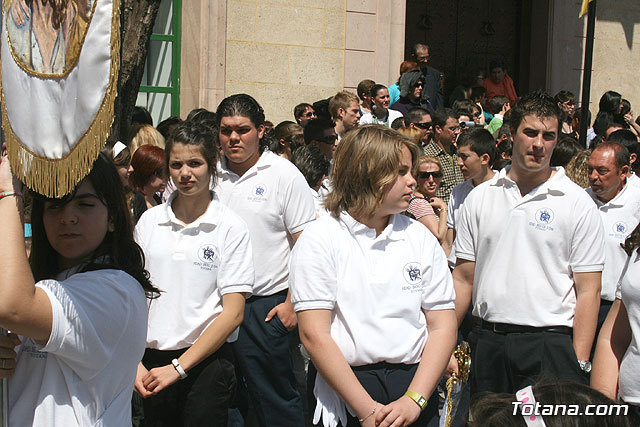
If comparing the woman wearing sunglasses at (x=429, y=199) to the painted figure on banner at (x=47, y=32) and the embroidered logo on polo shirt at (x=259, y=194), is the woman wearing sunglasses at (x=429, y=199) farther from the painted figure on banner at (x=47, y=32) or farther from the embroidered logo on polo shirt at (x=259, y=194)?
the painted figure on banner at (x=47, y=32)

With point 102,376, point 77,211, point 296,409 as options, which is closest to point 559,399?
point 102,376

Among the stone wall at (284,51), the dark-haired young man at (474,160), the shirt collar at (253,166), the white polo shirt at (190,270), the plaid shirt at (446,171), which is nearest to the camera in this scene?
the white polo shirt at (190,270)

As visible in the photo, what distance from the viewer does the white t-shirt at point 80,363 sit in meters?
2.46

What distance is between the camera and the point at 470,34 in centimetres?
1739

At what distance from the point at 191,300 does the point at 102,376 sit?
197cm

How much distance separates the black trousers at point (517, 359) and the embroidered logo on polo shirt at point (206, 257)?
1.62 m

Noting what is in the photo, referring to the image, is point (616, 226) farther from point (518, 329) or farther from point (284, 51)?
point (284, 51)

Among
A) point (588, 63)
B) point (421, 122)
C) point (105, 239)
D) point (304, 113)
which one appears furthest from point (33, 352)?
point (588, 63)

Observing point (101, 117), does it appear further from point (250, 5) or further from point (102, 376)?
point (250, 5)

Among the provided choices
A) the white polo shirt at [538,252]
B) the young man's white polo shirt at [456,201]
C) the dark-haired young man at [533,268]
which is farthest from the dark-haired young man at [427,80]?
the white polo shirt at [538,252]


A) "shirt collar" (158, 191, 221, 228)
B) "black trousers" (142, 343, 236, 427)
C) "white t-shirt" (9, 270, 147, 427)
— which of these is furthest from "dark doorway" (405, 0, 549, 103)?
"white t-shirt" (9, 270, 147, 427)

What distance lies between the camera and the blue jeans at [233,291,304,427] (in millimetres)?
5465

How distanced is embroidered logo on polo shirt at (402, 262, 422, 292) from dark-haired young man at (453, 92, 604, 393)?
4.00 feet

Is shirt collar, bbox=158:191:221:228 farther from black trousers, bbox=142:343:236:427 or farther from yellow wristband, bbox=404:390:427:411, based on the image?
yellow wristband, bbox=404:390:427:411
